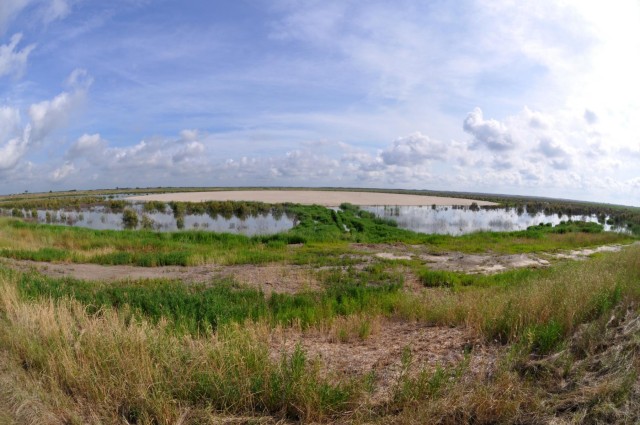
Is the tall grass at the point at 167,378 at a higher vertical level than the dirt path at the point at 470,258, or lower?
higher

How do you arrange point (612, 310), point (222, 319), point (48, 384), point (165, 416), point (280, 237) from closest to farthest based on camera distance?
point (165, 416) < point (48, 384) < point (612, 310) < point (222, 319) < point (280, 237)

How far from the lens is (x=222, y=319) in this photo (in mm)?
6773

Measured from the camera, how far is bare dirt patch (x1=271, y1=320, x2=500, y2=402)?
4.67 m

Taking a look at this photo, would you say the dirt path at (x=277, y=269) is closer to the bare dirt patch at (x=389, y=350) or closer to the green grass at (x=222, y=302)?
the green grass at (x=222, y=302)

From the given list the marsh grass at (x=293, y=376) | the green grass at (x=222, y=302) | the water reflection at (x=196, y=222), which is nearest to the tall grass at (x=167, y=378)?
the marsh grass at (x=293, y=376)

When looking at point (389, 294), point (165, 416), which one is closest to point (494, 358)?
point (165, 416)

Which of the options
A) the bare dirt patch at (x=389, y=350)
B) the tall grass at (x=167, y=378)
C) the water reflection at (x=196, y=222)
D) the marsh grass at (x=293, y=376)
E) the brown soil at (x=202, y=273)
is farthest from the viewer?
the water reflection at (x=196, y=222)

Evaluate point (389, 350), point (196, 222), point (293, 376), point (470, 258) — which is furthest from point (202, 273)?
point (196, 222)

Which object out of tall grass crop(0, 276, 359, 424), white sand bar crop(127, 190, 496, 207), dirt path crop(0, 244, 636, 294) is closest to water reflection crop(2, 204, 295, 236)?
white sand bar crop(127, 190, 496, 207)

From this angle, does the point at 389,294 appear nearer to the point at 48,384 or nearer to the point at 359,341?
the point at 359,341

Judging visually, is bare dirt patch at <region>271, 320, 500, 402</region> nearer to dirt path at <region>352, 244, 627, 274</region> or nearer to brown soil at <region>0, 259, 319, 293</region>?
brown soil at <region>0, 259, 319, 293</region>

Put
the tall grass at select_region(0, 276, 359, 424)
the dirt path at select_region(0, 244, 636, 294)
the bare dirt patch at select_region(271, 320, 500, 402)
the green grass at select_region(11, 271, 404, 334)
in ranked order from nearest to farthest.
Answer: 1. the tall grass at select_region(0, 276, 359, 424)
2. the bare dirt patch at select_region(271, 320, 500, 402)
3. the green grass at select_region(11, 271, 404, 334)
4. the dirt path at select_region(0, 244, 636, 294)

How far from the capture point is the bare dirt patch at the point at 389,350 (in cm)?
467

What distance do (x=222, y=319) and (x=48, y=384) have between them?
8.86ft
